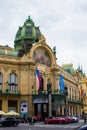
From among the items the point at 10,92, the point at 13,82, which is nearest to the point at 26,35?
the point at 13,82

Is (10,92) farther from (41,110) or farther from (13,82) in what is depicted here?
(41,110)

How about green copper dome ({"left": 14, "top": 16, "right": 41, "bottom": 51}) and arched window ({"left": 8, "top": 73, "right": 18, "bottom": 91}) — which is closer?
arched window ({"left": 8, "top": 73, "right": 18, "bottom": 91})

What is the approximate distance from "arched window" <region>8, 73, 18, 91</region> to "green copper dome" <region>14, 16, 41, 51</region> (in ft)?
36.4

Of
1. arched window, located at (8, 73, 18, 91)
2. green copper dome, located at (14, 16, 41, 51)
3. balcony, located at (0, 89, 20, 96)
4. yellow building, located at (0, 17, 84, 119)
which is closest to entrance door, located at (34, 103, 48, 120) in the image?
yellow building, located at (0, 17, 84, 119)

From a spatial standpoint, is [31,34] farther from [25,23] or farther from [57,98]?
[57,98]

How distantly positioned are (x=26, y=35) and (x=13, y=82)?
1556 cm

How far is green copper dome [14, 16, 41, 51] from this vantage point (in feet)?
260

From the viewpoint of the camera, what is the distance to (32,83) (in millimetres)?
70188

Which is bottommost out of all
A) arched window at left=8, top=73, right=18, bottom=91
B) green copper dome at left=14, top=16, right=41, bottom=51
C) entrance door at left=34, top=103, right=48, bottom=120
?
entrance door at left=34, top=103, right=48, bottom=120

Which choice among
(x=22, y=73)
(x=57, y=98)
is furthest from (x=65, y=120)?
(x=22, y=73)

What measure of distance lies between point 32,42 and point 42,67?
8.42 metres

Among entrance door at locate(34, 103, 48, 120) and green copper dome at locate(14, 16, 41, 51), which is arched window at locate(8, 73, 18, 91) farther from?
green copper dome at locate(14, 16, 41, 51)

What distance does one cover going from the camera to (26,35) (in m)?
79.9

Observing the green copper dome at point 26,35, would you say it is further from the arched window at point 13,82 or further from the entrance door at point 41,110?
the entrance door at point 41,110
